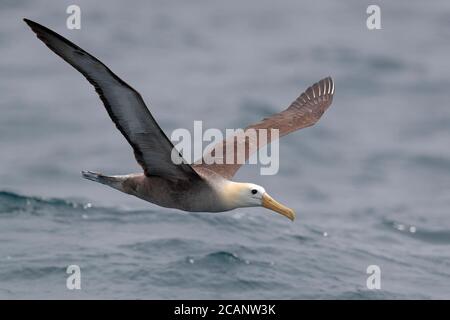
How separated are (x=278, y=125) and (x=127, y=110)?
3.43 m

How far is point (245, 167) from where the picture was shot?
63.2ft

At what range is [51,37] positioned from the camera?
9.98 m

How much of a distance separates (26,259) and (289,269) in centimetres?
343

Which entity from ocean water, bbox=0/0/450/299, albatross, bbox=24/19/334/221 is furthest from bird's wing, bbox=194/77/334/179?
ocean water, bbox=0/0/450/299

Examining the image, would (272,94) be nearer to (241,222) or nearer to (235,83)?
(235,83)

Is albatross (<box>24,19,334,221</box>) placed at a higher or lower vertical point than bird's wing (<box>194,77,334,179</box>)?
lower

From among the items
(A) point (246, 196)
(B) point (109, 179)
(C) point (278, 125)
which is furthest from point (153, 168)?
(C) point (278, 125)

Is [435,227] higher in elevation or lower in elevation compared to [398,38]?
lower

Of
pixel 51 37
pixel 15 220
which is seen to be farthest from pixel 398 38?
pixel 51 37

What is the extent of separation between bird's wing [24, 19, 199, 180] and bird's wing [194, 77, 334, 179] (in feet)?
3.83

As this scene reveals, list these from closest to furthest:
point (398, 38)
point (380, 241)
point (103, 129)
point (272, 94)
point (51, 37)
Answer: point (51, 37) → point (380, 241) → point (103, 129) → point (272, 94) → point (398, 38)

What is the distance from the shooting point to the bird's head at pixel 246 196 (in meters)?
11.5

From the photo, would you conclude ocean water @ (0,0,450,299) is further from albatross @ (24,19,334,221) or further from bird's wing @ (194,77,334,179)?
albatross @ (24,19,334,221)

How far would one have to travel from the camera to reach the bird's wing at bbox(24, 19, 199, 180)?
1000cm
